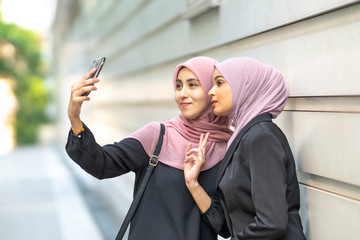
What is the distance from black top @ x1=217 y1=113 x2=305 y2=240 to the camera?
1968mm

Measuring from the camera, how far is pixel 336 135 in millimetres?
2094

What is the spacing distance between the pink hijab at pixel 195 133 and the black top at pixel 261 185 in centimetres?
43

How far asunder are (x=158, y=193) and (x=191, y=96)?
20.0 inches

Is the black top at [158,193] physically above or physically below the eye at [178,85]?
below

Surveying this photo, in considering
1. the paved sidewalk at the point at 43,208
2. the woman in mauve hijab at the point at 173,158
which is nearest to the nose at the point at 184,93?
the woman in mauve hijab at the point at 173,158

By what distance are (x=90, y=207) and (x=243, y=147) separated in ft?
25.1

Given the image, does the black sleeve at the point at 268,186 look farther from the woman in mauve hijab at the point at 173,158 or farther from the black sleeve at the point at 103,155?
the black sleeve at the point at 103,155

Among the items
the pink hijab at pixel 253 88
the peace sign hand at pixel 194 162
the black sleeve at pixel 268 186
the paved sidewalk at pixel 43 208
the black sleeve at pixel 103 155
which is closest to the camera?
the black sleeve at pixel 268 186

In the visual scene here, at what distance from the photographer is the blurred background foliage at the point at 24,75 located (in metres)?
32.0

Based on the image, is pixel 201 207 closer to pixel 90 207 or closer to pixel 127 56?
pixel 127 56

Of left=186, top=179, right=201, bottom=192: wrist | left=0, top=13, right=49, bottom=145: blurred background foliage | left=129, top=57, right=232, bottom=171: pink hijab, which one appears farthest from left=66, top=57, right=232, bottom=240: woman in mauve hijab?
left=0, top=13, right=49, bottom=145: blurred background foliage

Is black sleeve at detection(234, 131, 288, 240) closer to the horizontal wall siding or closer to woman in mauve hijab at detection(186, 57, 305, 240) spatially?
woman in mauve hijab at detection(186, 57, 305, 240)

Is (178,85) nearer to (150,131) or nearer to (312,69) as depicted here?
(150,131)

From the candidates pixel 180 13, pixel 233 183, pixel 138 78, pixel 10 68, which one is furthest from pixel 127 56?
pixel 10 68
